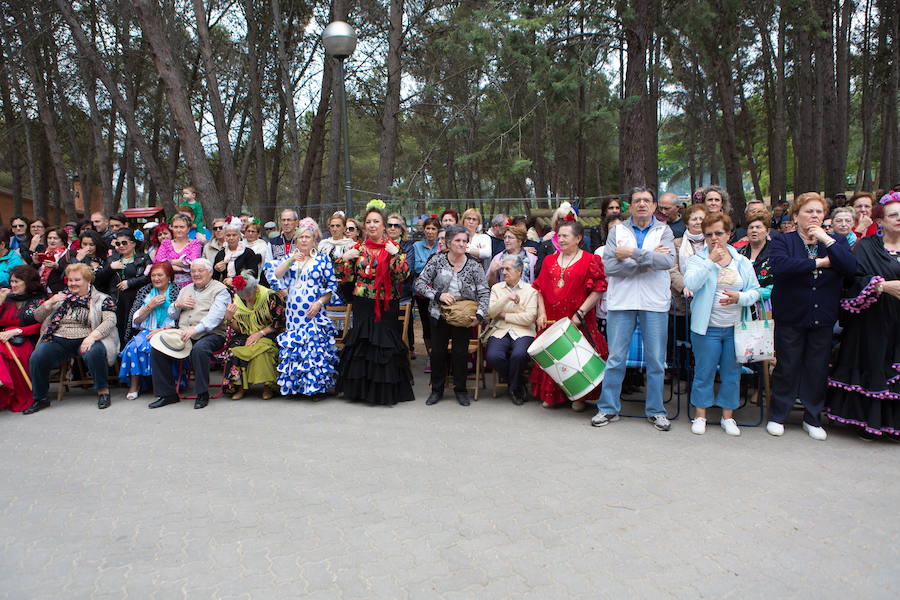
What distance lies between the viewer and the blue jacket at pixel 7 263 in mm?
7660

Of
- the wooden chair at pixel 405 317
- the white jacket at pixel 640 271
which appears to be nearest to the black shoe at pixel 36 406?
the wooden chair at pixel 405 317

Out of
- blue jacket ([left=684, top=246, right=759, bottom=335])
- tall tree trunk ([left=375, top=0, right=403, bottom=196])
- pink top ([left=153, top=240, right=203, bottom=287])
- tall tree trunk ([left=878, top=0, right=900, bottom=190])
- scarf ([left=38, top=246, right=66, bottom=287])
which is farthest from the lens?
tall tree trunk ([left=878, top=0, right=900, bottom=190])

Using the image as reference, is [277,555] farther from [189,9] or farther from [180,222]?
[189,9]

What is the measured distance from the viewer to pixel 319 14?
61.6 ft

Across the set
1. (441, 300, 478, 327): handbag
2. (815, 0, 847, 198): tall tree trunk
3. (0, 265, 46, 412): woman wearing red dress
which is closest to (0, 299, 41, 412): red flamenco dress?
(0, 265, 46, 412): woman wearing red dress

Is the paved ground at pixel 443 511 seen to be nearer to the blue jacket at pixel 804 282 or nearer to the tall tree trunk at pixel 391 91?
the blue jacket at pixel 804 282

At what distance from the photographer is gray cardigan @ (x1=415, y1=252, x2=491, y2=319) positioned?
6020 millimetres

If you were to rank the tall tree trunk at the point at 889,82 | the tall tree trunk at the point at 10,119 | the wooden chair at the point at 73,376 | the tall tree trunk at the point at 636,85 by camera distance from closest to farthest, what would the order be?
the wooden chair at the point at 73,376
the tall tree trunk at the point at 636,85
the tall tree trunk at the point at 889,82
the tall tree trunk at the point at 10,119

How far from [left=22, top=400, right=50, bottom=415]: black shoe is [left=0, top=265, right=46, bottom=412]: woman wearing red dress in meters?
0.09

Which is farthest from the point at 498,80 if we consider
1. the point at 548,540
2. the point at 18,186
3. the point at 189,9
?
the point at 18,186

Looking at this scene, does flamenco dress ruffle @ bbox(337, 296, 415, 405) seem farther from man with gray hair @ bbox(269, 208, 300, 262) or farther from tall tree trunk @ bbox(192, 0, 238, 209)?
tall tree trunk @ bbox(192, 0, 238, 209)

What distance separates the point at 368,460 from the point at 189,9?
18.7 m

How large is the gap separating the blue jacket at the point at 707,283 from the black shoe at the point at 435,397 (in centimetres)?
251

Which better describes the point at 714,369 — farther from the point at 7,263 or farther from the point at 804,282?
the point at 7,263
